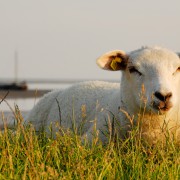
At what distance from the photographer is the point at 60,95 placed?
411 inches

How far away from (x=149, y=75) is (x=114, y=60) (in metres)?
0.72

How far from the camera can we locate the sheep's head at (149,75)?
22.4 feet

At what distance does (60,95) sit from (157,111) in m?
3.66

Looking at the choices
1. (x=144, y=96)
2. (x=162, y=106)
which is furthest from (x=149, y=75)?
(x=162, y=106)

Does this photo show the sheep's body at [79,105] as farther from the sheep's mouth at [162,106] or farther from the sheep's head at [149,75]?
the sheep's mouth at [162,106]

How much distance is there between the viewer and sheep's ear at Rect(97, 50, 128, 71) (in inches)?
311

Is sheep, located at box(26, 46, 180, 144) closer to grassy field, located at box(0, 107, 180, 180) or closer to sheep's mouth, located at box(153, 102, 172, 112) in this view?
sheep's mouth, located at box(153, 102, 172, 112)

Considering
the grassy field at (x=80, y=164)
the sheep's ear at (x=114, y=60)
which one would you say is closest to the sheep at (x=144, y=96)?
the sheep's ear at (x=114, y=60)

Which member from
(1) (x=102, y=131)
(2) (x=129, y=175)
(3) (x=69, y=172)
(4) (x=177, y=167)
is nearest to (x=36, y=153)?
(3) (x=69, y=172)

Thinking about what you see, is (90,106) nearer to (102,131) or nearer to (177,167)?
(102,131)

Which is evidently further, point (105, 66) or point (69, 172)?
point (105, 66)

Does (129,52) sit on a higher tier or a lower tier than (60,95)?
higher

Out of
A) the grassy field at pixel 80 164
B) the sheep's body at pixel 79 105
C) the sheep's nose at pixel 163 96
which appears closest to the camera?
the grassy field at pixel 80 164

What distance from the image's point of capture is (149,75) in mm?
7359
